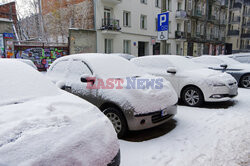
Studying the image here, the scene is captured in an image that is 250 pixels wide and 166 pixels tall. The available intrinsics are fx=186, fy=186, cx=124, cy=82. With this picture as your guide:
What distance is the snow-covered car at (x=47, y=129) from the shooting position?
1.39 metres

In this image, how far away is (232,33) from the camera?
40469mm

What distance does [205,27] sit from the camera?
106 ft

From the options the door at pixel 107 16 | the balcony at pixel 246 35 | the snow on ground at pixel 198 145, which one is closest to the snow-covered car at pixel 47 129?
the snow on ground at pixel 198 145

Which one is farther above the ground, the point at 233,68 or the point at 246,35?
the point at 246,35

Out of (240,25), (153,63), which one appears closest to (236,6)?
(240,25)

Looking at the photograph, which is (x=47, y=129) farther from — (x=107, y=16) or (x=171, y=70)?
(x=107, y=16)

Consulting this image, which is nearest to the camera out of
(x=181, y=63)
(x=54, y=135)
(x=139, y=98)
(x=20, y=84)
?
(x=54, y=135)

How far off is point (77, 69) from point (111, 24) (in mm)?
15679

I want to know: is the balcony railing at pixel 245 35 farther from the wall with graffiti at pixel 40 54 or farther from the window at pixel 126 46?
the wall with graffiti at pixel 40 54

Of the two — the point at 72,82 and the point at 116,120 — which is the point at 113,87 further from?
the point at 72,82

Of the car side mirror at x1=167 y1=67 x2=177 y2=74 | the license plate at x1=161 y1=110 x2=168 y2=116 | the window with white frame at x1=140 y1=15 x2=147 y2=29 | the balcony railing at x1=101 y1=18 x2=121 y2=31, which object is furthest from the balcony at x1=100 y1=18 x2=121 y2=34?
the license plate at x1=161 y1=110 x2=168 y2=116

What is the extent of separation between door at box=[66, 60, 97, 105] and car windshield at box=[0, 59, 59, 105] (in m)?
1.11

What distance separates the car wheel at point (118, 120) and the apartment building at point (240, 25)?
4505 centimetres

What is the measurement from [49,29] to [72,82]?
20.7 m
